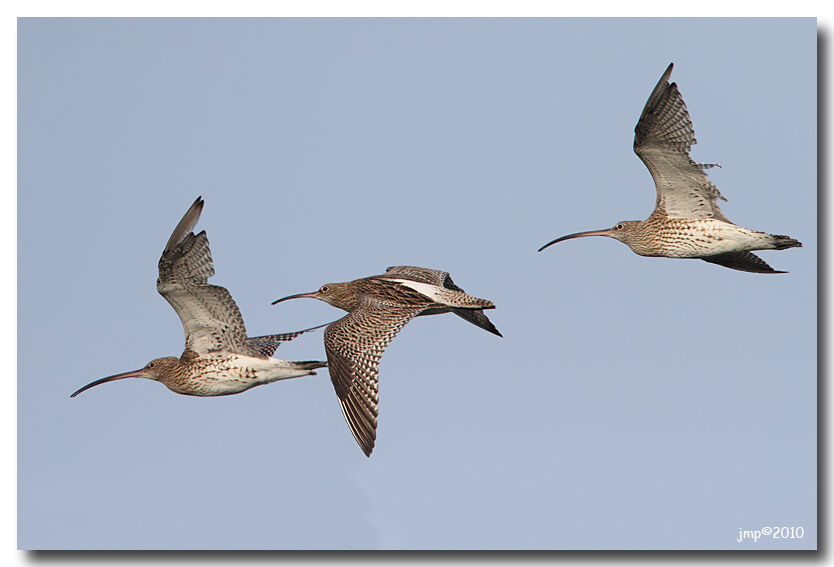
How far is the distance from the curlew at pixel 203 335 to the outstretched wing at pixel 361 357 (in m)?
0.30

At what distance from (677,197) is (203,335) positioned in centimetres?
474

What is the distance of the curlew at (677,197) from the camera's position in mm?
12617

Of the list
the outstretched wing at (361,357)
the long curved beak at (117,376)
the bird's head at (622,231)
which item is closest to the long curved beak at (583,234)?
the bird's head at (622,231)

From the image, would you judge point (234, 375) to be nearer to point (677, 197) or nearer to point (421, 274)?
point (421, 274)

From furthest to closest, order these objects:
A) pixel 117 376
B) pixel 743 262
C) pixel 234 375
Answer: pixel 743 262 < pixel 117 376 < pixel 234 375

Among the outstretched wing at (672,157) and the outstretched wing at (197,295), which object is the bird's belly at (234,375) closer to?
the outstretched wing at (197,295)

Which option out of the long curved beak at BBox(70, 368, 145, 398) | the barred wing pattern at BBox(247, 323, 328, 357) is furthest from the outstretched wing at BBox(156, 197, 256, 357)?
the long curved beak at BBox(70, 368, 145, 398)

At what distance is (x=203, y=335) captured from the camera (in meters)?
12.2

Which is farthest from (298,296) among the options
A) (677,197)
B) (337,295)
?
(677,197)

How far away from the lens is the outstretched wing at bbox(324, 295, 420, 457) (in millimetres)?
11352

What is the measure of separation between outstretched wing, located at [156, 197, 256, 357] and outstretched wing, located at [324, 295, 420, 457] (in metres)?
0.85

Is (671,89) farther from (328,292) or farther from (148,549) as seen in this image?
(148,549)

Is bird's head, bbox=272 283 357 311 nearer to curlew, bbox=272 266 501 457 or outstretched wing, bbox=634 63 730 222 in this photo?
curlew, bbox=272 266 501 457
